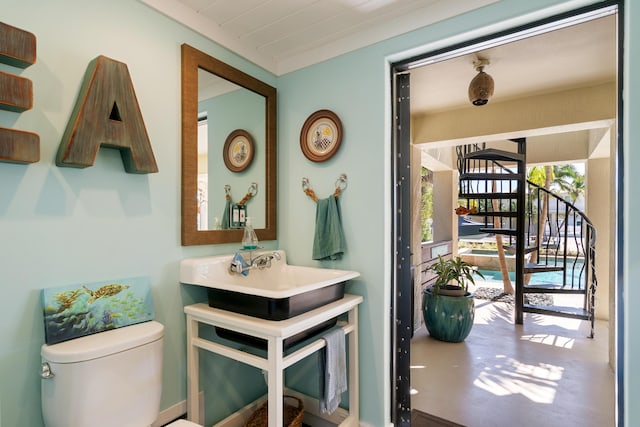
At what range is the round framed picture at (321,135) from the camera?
6.75 ft

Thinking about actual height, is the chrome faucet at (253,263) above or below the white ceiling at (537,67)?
below

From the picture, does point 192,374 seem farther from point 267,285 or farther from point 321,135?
point 321,135

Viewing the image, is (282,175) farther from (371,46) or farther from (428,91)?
(428,91)

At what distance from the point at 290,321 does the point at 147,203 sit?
2.94 feet

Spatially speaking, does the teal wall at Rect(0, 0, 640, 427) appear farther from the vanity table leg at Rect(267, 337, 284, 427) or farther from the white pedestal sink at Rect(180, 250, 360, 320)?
the vanity table leg at Rect(267, 337, 284, 427)

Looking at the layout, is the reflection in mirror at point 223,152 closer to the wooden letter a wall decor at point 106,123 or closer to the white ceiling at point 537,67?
the wooden letter a wall decor at point 106,123

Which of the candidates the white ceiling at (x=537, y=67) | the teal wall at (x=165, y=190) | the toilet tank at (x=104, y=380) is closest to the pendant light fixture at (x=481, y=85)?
the white ceiling at (x=537, y=67)

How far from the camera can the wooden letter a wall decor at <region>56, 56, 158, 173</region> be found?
51.3 inches

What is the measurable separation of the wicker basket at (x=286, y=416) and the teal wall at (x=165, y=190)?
0.44 feet

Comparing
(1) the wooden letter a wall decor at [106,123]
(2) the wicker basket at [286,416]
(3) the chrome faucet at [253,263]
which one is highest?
(1) the wooden letter a wall decor at [106,123]

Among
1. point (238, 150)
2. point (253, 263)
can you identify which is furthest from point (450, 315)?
Result: point (238, 150)

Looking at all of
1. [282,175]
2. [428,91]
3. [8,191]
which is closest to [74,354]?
[8,191]

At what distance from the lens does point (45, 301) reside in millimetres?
1269

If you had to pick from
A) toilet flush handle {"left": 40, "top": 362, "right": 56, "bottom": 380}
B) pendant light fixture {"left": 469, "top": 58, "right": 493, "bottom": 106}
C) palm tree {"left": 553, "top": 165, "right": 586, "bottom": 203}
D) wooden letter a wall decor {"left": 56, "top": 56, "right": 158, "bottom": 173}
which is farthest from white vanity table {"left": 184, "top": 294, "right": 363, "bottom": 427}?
palm tree {"left": 553, "top": 165, "right": 586, "bottom": 203}
